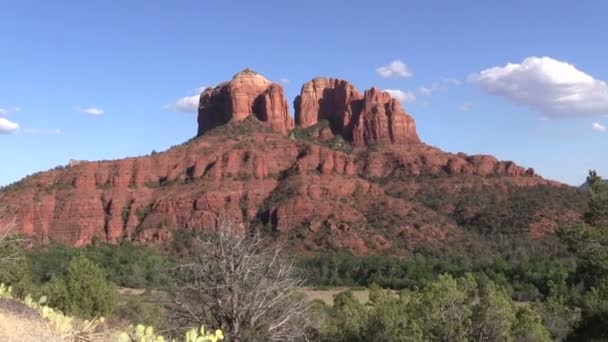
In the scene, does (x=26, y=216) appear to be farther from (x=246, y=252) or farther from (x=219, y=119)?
(x=246, y=252)

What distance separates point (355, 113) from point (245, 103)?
20.2 m

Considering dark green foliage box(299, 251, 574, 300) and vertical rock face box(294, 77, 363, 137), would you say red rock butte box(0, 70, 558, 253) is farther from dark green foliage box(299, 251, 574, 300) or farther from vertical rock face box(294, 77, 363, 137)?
dark green foliage box(299, 251, 574, 300)

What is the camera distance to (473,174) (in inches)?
3676

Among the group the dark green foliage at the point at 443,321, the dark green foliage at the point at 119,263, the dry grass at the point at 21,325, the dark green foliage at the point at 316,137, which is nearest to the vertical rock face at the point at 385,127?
the dark green foliage at the point at 316,137

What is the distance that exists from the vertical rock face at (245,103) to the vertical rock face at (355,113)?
226 inches

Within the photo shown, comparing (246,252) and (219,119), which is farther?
(219,119)

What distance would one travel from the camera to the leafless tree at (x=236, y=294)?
1088cm

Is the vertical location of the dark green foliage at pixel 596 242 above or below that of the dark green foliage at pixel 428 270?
above

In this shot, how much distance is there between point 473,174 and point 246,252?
281 feet

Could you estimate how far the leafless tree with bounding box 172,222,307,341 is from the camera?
35.7ft

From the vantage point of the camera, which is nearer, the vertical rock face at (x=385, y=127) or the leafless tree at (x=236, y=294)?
the leafless tree at (x=236, y=294)

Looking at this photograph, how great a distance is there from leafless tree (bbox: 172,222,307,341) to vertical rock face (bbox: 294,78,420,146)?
9855cm

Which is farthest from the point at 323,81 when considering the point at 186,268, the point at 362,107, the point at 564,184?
the point at 186,268

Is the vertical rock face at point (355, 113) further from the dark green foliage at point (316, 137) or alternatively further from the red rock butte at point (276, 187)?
the dark green foliage at point (316, 137)
